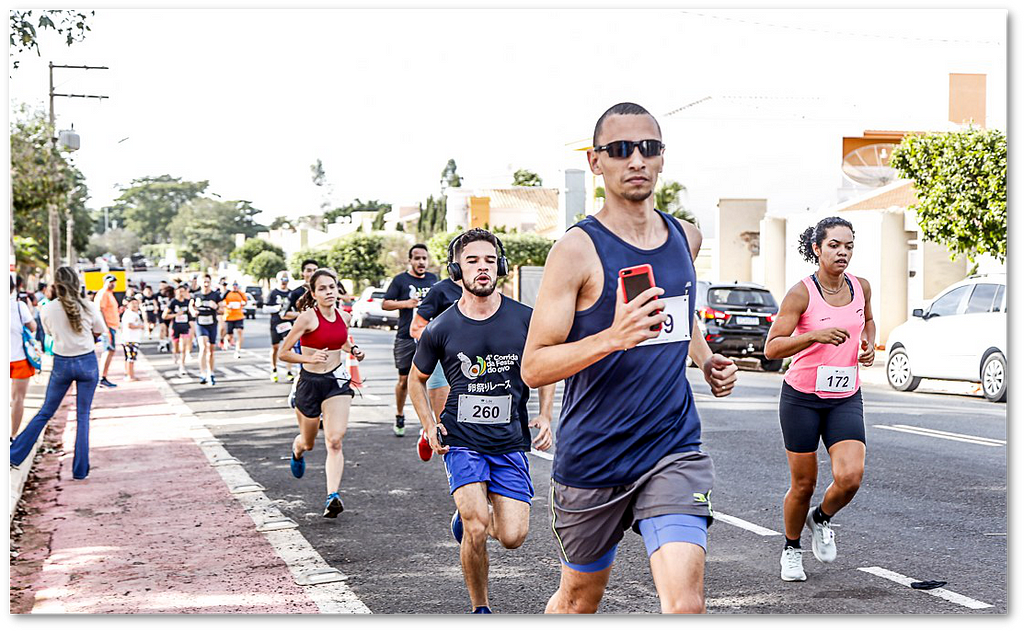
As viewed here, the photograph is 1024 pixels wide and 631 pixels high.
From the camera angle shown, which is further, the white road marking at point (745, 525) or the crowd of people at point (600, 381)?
the white road marking at point (745, 525)

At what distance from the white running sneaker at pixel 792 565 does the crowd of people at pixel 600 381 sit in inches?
0.4

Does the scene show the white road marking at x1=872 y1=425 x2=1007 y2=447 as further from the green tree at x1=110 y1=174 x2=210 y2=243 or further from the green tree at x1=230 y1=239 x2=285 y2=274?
the green tree at x1=110 y1=174 x2=210 y2=243

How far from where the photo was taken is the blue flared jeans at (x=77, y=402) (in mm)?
10070

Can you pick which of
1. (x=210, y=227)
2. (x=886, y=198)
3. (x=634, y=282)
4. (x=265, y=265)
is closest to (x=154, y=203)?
(x=210, y=227)

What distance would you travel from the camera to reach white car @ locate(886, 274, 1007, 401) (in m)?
16.4

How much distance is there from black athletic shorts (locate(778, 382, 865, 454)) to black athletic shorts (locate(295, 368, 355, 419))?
3.41 m

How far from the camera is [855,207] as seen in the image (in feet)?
115

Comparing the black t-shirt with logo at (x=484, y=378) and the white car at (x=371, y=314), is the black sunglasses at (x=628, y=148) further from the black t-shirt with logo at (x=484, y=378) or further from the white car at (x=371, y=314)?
the white car at (x=371, y=314)

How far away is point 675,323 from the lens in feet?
13.1

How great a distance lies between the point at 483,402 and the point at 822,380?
5.89 ft

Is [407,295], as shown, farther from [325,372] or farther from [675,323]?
[675,323]

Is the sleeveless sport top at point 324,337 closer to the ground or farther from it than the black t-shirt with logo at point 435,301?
closer to the ground

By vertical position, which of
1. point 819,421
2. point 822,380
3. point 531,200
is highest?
point 531,200

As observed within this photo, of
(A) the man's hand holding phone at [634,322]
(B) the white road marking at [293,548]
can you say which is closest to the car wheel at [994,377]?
(B) the white road marking at [293,548]
